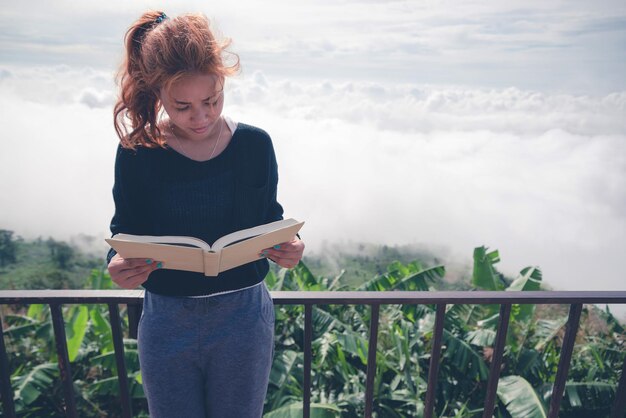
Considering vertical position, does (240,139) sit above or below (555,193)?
above

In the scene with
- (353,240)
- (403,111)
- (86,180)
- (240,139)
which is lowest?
(353,240)

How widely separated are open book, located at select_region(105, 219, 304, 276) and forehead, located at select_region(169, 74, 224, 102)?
0.32 meters

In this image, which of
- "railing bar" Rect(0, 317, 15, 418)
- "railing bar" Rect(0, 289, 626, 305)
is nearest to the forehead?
"railing bar" Rect(0, 289, 626, 305)

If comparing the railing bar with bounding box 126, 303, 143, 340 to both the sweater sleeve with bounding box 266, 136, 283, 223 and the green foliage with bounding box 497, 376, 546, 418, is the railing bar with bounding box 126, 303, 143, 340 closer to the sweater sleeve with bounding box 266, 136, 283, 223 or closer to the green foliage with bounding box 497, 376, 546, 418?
the sweater sleeve with bounding box 266, 136, 283, 223

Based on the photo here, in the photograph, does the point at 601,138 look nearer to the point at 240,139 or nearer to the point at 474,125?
the point at 474,125

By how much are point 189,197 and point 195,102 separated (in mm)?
218

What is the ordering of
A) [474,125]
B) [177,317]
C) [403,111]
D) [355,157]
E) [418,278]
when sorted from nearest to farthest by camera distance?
[177,317], [418,278], [355,157], [474,125], [403,111]

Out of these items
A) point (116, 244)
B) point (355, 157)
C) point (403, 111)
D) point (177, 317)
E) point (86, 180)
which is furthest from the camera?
point (403, 111)

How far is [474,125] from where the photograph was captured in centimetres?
10606

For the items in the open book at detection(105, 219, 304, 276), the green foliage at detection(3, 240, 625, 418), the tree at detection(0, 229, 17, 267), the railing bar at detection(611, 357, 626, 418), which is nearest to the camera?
the open book at detection(105, 219, 304, 276)

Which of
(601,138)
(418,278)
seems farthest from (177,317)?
(601,138)

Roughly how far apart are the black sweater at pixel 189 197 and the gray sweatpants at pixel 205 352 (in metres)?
0.05

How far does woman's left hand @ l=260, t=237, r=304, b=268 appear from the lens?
1.21 meters

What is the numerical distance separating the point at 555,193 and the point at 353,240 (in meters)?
42.3
